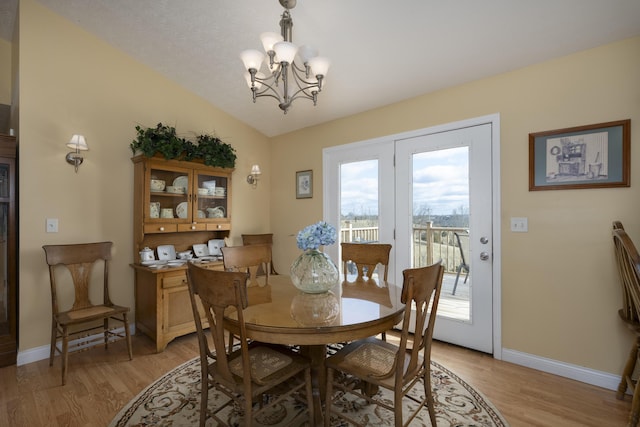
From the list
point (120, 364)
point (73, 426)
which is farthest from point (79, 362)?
point (73, 426)

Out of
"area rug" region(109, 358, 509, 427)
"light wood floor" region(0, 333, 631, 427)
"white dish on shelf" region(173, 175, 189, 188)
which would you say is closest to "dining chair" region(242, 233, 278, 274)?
"white dish on shelf" region(173, 175, 189, 188)

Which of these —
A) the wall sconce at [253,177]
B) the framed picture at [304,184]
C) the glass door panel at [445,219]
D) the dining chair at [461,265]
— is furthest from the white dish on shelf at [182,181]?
the dining chair at [461,265]

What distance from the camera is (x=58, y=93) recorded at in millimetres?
2686

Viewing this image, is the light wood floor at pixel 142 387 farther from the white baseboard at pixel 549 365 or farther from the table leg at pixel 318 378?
the table leg at pixel 318 378

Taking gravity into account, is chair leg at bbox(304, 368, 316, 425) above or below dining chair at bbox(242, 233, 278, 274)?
below

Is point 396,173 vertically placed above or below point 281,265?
above

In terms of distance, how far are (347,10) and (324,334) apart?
82.6 inches

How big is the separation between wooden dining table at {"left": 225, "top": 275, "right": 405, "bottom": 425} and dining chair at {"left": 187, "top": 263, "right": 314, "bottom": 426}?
11 cm

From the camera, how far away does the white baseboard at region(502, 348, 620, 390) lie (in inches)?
82.6

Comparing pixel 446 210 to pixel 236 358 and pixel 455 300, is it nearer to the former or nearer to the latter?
pixel 455 300

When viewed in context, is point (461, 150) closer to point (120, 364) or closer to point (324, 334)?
point (324, 334)

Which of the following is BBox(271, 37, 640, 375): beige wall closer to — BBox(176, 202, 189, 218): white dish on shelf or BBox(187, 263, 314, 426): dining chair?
BBox(187, 263, 314, 426): dining chair

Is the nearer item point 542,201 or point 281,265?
point 542,201

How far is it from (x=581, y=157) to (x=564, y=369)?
1.55 metres
